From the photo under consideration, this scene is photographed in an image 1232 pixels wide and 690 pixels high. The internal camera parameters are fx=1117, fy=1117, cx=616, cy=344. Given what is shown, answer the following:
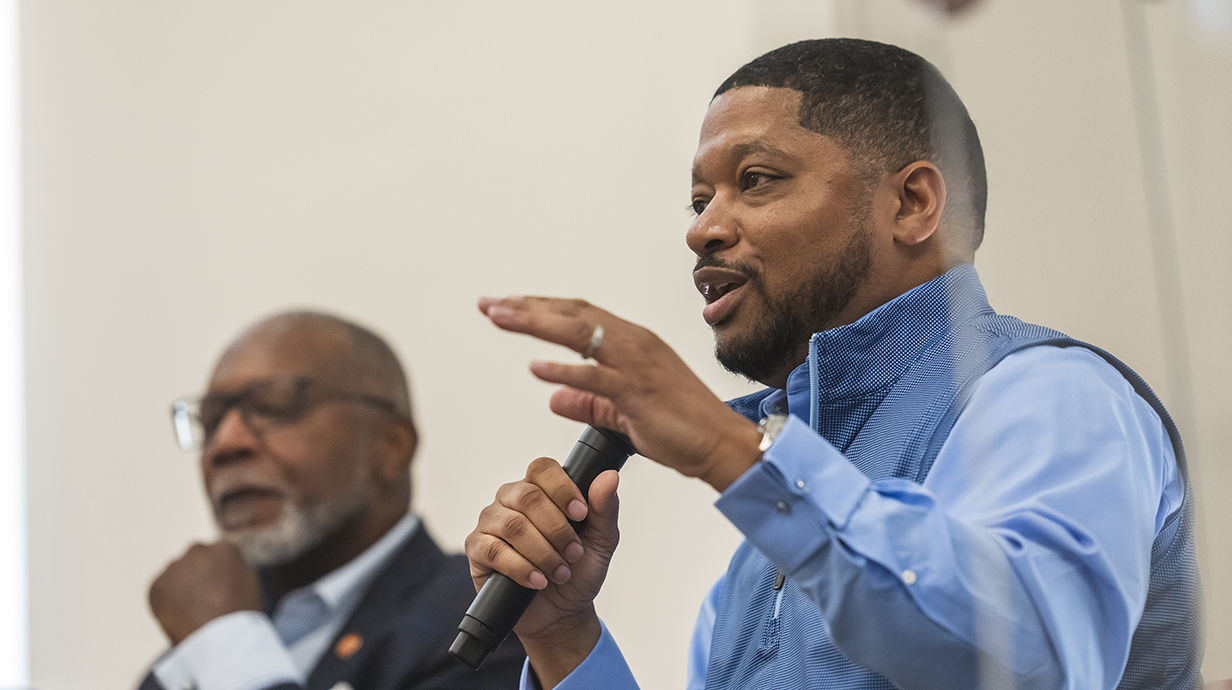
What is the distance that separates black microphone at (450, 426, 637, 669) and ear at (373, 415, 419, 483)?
113cm

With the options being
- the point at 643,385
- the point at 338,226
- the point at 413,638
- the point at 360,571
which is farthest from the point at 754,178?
the point at 338,226

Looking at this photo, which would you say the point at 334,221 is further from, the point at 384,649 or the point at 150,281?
the point at 384,649

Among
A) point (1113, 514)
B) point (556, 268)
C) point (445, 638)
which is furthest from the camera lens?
point (556, 268)

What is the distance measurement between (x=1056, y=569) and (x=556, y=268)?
1495 millimetres

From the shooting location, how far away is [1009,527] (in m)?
0.62

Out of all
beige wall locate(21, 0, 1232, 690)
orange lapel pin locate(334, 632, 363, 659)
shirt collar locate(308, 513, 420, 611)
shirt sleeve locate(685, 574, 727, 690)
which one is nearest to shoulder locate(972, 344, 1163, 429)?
Result: shirt sleeve locate(685, 574, 727, 690)

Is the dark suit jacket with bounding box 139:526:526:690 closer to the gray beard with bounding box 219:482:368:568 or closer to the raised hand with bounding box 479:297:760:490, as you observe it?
the gray beard with bounding box 219:482:368:568

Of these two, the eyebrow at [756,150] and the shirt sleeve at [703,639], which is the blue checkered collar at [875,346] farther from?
the shirt sleeve at [703,639]

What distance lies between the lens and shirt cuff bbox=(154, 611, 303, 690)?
1.47 metres

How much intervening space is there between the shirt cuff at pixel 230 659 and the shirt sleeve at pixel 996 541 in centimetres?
105

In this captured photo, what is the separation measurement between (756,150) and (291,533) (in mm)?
1236

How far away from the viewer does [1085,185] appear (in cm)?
51

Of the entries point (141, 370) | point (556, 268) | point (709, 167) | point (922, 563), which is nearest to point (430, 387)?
point (556, 268)

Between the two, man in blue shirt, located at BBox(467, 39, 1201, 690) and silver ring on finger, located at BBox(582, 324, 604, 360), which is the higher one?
silver ring on finger, located at BBox(582, 324, 604, 360)
